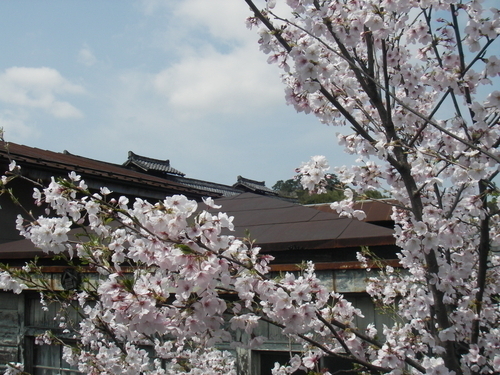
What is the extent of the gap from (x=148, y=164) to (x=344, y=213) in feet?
60.7

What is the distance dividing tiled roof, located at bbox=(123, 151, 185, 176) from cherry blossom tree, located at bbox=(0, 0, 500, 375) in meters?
16.9

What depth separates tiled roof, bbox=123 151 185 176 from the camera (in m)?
20.5

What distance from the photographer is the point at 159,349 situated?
174 inches

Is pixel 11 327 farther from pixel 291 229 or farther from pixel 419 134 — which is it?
pixel 419 134

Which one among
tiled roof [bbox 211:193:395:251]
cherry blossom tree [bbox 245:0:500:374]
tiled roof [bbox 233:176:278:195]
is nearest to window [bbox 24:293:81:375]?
tiled roof [bbox 211:193:395:251]

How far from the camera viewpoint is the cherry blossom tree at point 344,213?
2.47 m

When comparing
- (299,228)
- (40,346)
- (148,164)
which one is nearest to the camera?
(299,228)

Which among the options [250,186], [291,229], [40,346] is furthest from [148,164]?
[291,229]

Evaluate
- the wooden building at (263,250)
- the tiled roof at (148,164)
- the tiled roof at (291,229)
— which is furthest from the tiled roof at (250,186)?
the tiled roof at (291,229)

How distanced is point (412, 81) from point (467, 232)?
132 cm

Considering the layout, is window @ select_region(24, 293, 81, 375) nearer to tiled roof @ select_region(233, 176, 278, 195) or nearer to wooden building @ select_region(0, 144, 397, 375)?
wooden building @ select_region(0, 144, 397, 375)

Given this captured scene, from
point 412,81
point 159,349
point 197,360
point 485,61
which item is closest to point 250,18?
point 412,81

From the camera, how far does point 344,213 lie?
3.60 meters

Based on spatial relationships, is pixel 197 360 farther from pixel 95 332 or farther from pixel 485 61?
pixel 485 61
